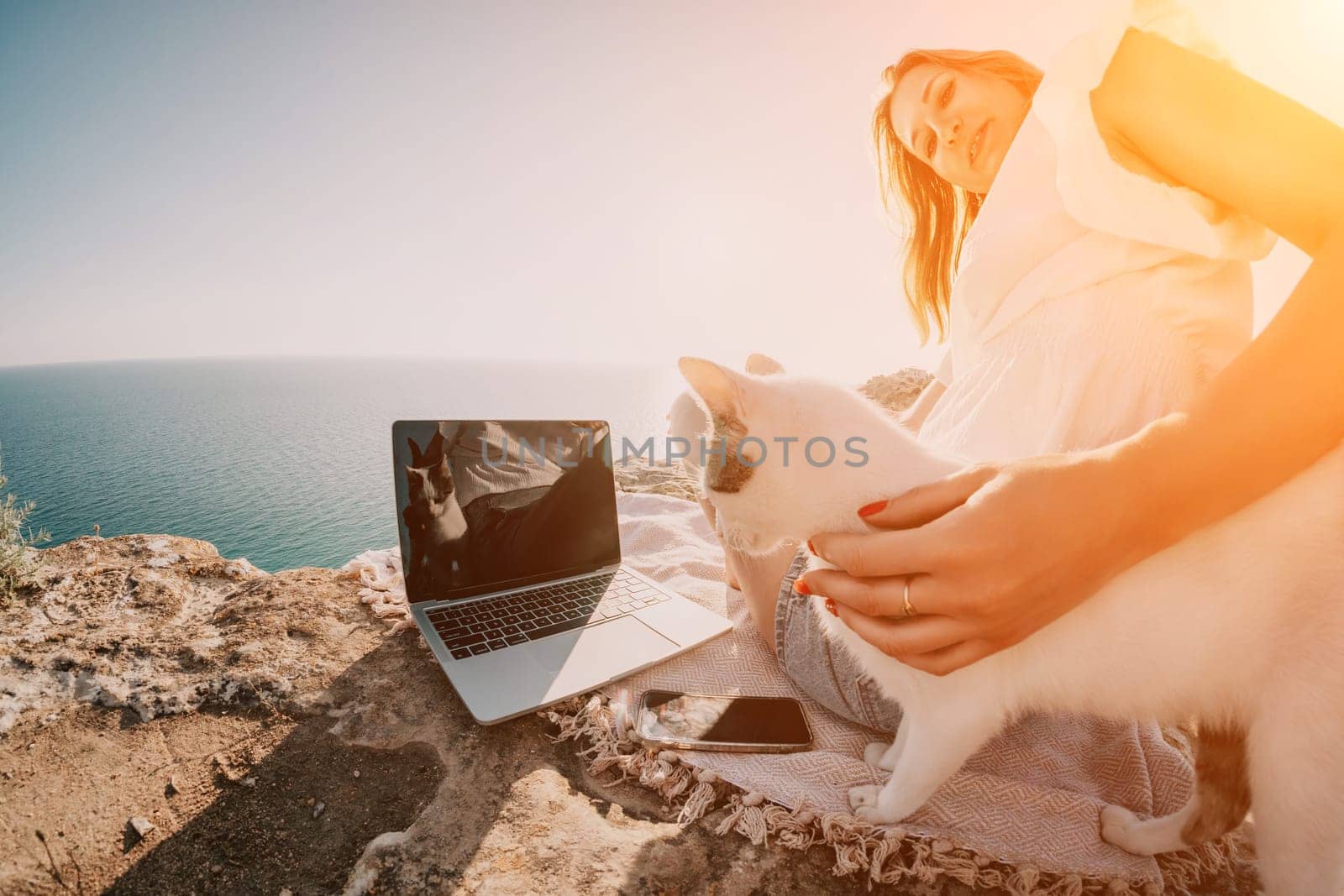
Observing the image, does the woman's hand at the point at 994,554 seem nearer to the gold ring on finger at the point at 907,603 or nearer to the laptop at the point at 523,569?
the gold ring on finger at the point at 907,603

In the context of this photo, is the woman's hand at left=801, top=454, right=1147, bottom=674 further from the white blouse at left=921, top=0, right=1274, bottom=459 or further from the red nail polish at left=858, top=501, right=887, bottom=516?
the white blouse at left=921, top=0, right=1274, bottom=459

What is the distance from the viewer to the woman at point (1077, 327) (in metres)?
0.80

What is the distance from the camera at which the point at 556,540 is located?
75.4 inches

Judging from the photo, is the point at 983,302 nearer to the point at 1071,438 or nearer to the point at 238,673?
the point at 1071,438

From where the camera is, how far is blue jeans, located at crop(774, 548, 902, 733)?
1379 millimetres

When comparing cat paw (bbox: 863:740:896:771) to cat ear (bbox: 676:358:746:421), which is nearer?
cat ear (bbox: 676:358:746:421)

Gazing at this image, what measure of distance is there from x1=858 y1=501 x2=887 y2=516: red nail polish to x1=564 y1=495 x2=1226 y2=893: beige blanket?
2.18 ft

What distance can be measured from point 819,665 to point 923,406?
4.62 feet

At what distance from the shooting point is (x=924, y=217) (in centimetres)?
253

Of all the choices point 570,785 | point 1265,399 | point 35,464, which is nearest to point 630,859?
point 570,785

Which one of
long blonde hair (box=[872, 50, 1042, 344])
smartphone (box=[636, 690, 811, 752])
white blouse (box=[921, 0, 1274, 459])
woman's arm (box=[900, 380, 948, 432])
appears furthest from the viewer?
long blonde hair (box=[872, 50, 1042, 344])

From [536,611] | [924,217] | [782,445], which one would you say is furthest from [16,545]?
[924,217]

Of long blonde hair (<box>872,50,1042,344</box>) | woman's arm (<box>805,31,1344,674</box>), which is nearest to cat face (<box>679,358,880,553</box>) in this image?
woman's arm (<box>805,31,1344,674</box>)

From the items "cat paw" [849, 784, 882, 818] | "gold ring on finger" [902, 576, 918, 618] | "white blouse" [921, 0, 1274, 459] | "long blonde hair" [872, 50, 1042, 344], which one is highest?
"long blonde hair" [872, 50, 1042, 344]
